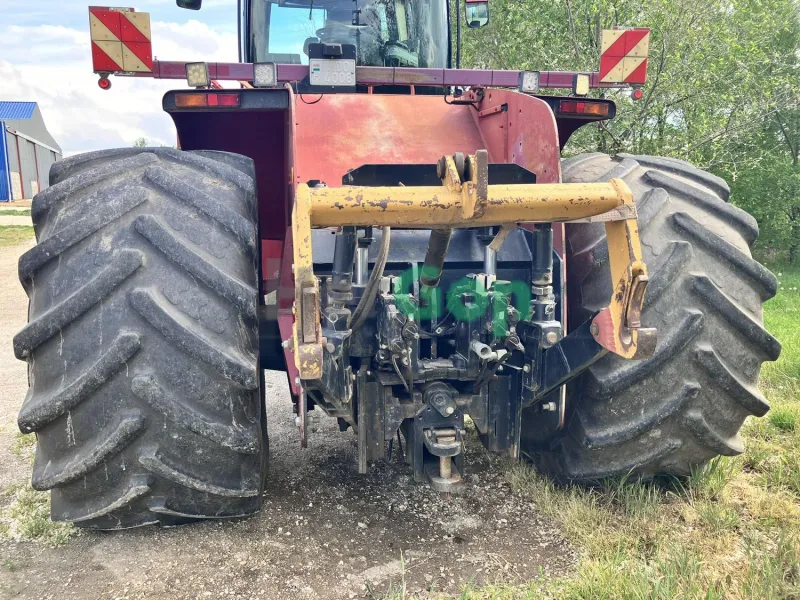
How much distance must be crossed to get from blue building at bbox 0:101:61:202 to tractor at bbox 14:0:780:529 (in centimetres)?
2753

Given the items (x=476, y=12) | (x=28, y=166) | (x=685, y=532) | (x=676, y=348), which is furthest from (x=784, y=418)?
(x=28, y=166)

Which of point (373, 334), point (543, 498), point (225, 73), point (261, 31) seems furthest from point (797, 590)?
point (261, 31)

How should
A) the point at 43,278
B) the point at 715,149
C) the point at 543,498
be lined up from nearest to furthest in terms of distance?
the point at 43,278 < the point at 543,498 < the point at 715,149

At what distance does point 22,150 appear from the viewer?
102ft

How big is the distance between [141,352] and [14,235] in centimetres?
1629

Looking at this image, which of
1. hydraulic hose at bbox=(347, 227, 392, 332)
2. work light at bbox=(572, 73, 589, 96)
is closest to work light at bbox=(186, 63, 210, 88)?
hydraulic hose at bbox=(347, 227, 392, 332)

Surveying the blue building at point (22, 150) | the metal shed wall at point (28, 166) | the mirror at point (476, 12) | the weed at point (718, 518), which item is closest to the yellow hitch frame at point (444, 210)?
the weed at point (718, 518)

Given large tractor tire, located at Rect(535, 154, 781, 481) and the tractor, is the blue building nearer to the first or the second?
the tractor

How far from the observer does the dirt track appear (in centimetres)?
224

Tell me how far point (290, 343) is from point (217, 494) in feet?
1.76

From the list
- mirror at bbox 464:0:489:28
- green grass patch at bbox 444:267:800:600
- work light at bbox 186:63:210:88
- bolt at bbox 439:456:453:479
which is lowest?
green grass patch at bbox 444:267:800:600

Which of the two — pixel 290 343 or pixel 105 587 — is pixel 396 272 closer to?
pixel 290 343

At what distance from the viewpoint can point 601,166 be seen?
112 inches

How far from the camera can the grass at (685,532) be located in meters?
2.08
